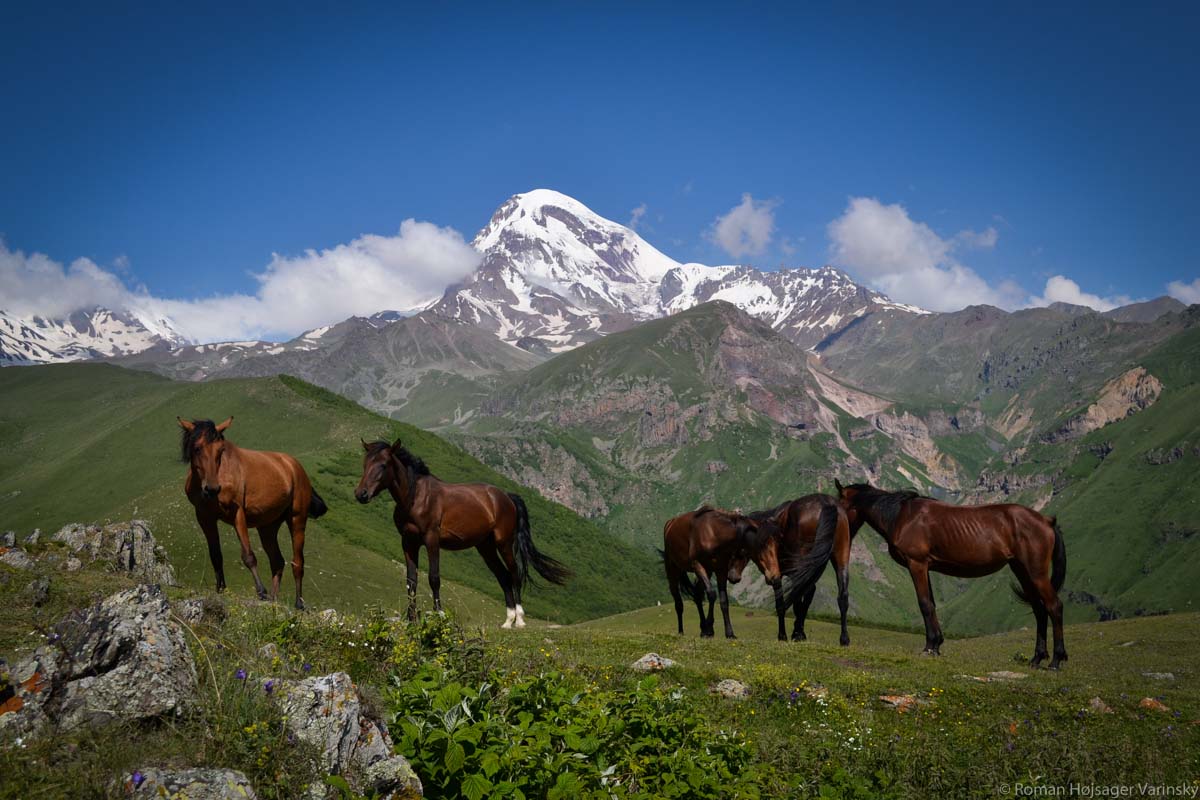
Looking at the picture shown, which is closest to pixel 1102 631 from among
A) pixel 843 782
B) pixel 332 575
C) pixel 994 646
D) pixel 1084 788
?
pixel 994 646

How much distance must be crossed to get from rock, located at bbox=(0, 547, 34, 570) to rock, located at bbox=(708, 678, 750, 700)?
41.8 feet

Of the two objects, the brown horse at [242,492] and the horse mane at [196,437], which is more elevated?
the horse mane at [196,437]

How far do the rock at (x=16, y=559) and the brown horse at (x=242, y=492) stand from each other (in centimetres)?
327

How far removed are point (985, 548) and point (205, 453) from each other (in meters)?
19.8

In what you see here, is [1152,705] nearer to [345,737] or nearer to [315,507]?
[345,737]

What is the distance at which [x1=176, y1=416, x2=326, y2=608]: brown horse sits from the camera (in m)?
16.6

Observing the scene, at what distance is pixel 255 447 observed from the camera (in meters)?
105

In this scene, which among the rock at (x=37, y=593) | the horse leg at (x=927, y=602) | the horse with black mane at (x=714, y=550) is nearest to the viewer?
the rock at (x=37, y=593)

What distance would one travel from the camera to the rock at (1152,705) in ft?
42.4

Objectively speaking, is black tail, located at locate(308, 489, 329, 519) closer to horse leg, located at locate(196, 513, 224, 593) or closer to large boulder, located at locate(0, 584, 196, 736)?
horse leg, located at locate(196, 513, 224, 593)

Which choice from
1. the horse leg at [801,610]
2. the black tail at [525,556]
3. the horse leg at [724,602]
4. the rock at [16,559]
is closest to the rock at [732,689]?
the black tail at [525,556]

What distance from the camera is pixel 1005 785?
8.86 metres

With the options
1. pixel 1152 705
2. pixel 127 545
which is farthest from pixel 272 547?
pixel 1152 705

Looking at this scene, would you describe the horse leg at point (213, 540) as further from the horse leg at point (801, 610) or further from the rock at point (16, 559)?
the horse leg at point (801, 610)
